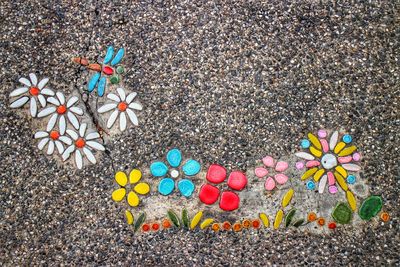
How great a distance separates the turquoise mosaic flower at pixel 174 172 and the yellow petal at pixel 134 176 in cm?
5

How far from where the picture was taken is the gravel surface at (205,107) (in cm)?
193

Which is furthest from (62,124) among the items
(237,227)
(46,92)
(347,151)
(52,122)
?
(347,151)

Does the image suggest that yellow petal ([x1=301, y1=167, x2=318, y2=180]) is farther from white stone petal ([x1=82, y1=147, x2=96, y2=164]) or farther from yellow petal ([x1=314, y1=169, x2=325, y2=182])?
white stone petal ([x1=82, y1=147, x2=96, y2=164])

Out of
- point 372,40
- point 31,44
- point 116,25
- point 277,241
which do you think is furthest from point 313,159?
point 31,44

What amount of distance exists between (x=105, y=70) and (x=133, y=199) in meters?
0.54

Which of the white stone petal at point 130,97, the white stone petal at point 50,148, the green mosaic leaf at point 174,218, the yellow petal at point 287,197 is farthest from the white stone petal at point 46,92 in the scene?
the yellow petal at point 287,197

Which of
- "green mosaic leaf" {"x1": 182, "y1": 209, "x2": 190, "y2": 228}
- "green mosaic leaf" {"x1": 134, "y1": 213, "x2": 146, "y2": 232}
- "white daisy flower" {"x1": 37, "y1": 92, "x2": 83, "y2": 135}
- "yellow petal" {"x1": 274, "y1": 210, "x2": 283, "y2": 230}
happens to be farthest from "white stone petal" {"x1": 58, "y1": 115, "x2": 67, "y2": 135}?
"yellow petal" {"x1": 274, "y1": 210, "x2": 283, "y2": 230}

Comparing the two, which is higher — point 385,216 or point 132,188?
point 132,188

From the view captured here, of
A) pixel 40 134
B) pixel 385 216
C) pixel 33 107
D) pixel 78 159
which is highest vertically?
pixel 33 107

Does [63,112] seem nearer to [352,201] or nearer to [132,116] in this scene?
[132,116]

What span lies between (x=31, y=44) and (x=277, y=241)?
1271 millimetres

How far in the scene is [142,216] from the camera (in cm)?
195

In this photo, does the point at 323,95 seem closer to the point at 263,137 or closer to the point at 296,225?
the point at 263,137

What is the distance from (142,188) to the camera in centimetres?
196
